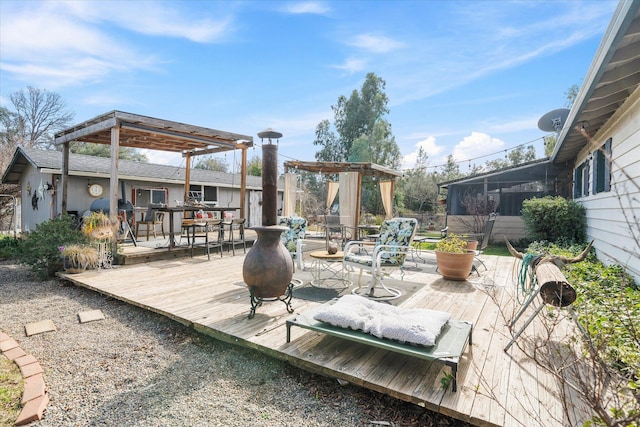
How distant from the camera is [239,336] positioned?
9.64 ft

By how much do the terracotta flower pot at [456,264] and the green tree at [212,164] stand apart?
1161 inches

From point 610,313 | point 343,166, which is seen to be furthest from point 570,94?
point 610,313

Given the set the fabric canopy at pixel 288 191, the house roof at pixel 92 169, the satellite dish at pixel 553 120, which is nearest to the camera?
the satellite dish at pixel 553 120

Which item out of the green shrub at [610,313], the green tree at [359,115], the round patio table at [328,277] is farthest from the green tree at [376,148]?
the green shrub at [610,313]

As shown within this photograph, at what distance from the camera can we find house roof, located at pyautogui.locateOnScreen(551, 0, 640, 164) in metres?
2.45

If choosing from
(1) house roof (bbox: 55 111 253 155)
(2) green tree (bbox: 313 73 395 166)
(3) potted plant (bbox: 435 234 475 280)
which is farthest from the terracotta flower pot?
(2) green tree (bbox: 313 73 395 166)

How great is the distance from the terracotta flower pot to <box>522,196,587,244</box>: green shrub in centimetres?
384

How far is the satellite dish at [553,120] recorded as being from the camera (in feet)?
29.0

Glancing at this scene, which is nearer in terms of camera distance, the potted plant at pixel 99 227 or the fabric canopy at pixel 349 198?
the potted plant at pixel 99 227

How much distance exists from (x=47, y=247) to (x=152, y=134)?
328 centimetres

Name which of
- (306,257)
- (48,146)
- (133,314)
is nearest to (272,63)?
(306,257)

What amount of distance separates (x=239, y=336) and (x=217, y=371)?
1.08 feet

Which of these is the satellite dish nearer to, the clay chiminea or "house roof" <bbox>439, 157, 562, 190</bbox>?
"house roof" <bbox>439, 157, 562, 190</bbox>

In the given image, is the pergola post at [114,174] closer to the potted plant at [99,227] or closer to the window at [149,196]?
the potted plant at [99,227]
